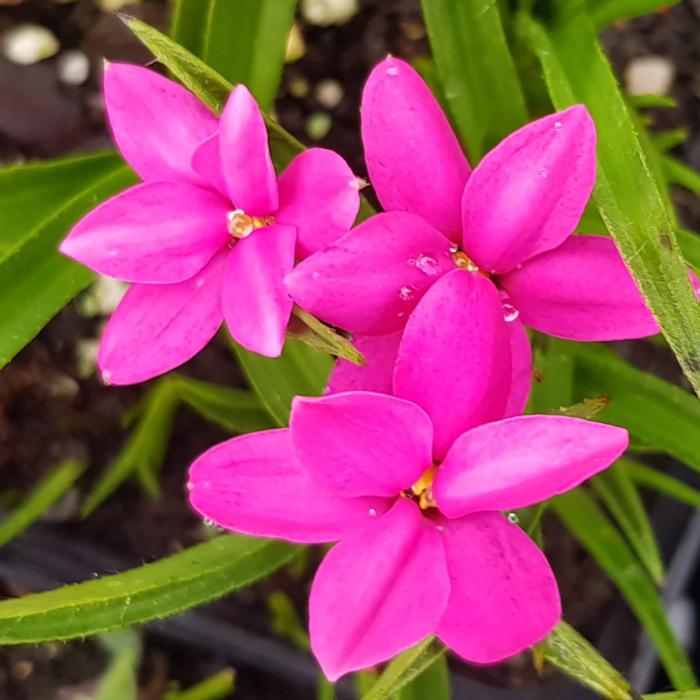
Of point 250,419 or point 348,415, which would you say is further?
point 250,419

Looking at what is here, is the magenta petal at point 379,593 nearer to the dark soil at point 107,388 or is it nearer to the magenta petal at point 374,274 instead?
the magenta petal at point 374,274

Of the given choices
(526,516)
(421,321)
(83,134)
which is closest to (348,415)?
(421,321)

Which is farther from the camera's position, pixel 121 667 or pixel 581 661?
pixel 121 667

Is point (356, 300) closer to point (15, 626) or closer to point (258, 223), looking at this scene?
point (258, 223)

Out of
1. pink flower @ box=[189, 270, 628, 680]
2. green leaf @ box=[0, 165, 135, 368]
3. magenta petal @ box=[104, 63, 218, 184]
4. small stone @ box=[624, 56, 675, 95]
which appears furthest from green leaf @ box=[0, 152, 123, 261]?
small stone @ box=[624, 56, 675, 95]

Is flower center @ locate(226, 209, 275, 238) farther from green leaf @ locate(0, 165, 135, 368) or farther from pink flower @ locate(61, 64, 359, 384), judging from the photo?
green leaf @ locate(0, 165, 135, 368)

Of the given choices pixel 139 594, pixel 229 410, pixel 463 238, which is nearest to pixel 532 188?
pixel 463 238

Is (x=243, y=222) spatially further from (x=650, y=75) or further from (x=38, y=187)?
(x=650, y=75)

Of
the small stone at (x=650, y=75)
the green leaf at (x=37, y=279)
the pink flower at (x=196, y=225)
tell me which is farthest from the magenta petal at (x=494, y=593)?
the small stone at (x=650, y=75)
